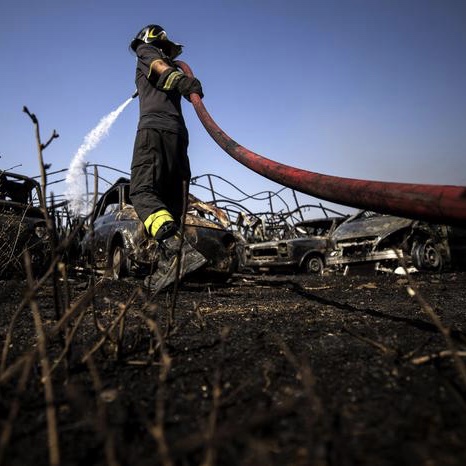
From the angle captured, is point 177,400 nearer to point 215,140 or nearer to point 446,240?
point 215,140

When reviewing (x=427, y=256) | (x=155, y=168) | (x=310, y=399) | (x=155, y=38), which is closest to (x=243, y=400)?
(x=310, y=399)

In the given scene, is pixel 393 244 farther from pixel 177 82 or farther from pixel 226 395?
pixel 226 395

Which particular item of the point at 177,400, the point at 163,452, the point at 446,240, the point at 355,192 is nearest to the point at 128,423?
the point at 177,400

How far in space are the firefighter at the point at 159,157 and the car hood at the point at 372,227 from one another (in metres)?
4.91

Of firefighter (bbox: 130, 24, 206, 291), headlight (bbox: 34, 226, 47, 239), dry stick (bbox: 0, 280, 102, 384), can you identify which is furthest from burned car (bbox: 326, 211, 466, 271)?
dry stick (bbox: 0, 280, 102, 384)

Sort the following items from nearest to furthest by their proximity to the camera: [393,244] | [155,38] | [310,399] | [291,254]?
[310,399], [155,38], [393,244], [291,254]

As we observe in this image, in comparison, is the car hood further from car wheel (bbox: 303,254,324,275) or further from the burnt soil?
the burnt soil

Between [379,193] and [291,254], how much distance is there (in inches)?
313

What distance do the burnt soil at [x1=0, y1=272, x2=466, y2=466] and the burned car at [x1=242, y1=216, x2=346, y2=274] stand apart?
A: 7235mm

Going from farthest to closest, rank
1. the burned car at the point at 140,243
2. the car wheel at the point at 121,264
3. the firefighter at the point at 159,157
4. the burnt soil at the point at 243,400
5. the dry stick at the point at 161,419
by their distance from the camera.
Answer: the car wheel at the point at 121,264 → the burned car at the point at 140,243 → the firefighter at the point at 159,157 → the burnt soil at the point at 243,400 → the dry stick at the point at 161,419

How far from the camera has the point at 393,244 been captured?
6906 mm

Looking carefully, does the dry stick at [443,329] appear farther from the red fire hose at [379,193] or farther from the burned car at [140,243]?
the burned car at [140,243]

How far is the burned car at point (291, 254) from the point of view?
891cm

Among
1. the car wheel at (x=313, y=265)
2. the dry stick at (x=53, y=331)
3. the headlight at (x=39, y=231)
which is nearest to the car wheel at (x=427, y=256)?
the car wheel at (x=313, y=265)
